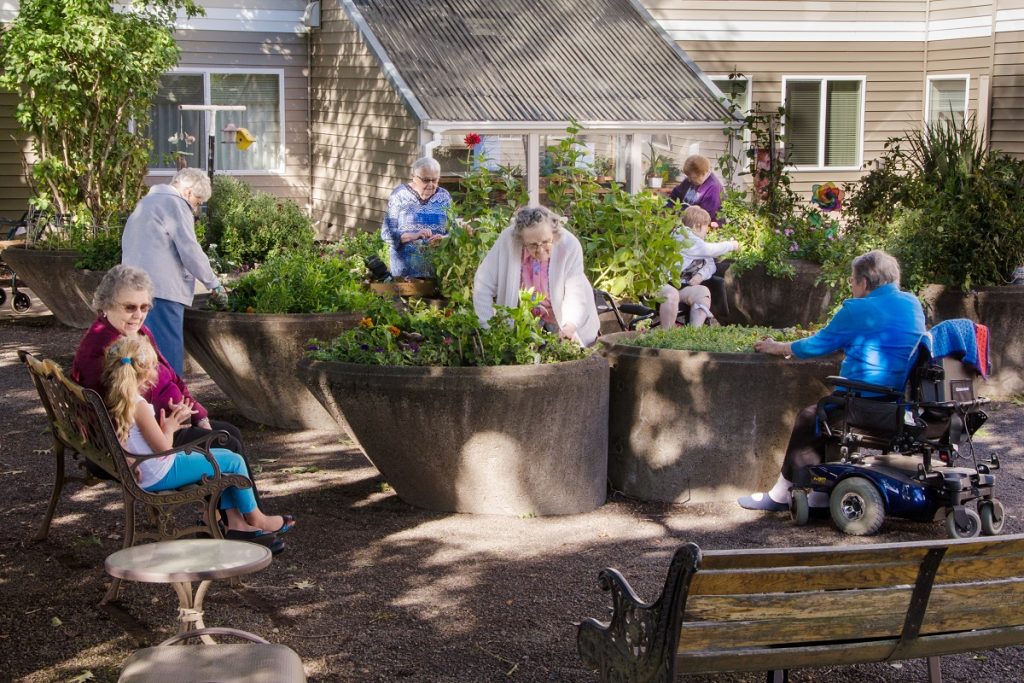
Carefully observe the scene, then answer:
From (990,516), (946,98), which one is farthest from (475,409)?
(946,98)

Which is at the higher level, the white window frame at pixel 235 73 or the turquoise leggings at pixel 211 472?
the white window frame at pixel 235 73

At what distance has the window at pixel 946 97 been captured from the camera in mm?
20391

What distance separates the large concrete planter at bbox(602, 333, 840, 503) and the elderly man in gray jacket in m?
2.84

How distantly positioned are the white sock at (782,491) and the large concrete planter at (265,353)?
2.89 meters

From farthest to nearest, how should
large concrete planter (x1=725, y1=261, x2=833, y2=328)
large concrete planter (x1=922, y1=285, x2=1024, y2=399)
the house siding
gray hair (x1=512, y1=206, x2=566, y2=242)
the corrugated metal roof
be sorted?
the house siding, the corrugated metal roof, large concrete planter (x1=725, y1=261, x2=833, y2=328), large concrete planter (x1=922, y1=285, x2=1024, y2=399), gray hair (x1=512, y1=206, x2=566, y2=242)

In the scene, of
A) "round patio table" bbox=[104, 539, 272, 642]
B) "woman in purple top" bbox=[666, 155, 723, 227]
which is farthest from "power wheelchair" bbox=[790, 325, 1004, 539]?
"woman in purple top" bbox=[666, 155, 723, 227]

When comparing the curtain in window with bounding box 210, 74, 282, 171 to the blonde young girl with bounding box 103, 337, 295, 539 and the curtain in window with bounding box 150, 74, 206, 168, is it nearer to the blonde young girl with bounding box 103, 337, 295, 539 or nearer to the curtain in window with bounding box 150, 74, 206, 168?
the curtain in window with bounding box 150, 74, 206, 168

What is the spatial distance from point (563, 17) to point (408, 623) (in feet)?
46.6

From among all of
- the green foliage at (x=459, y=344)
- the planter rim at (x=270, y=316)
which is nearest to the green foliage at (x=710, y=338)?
the green foliage at (x=459, y=344)

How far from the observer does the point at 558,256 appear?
25.3 feet

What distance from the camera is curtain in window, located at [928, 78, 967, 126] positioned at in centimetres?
2044

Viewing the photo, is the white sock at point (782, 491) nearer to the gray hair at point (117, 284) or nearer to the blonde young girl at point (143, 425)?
the blonde young girl at point (143, 425)

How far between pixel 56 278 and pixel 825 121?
12134 millimetres

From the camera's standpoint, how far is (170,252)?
333 inches
